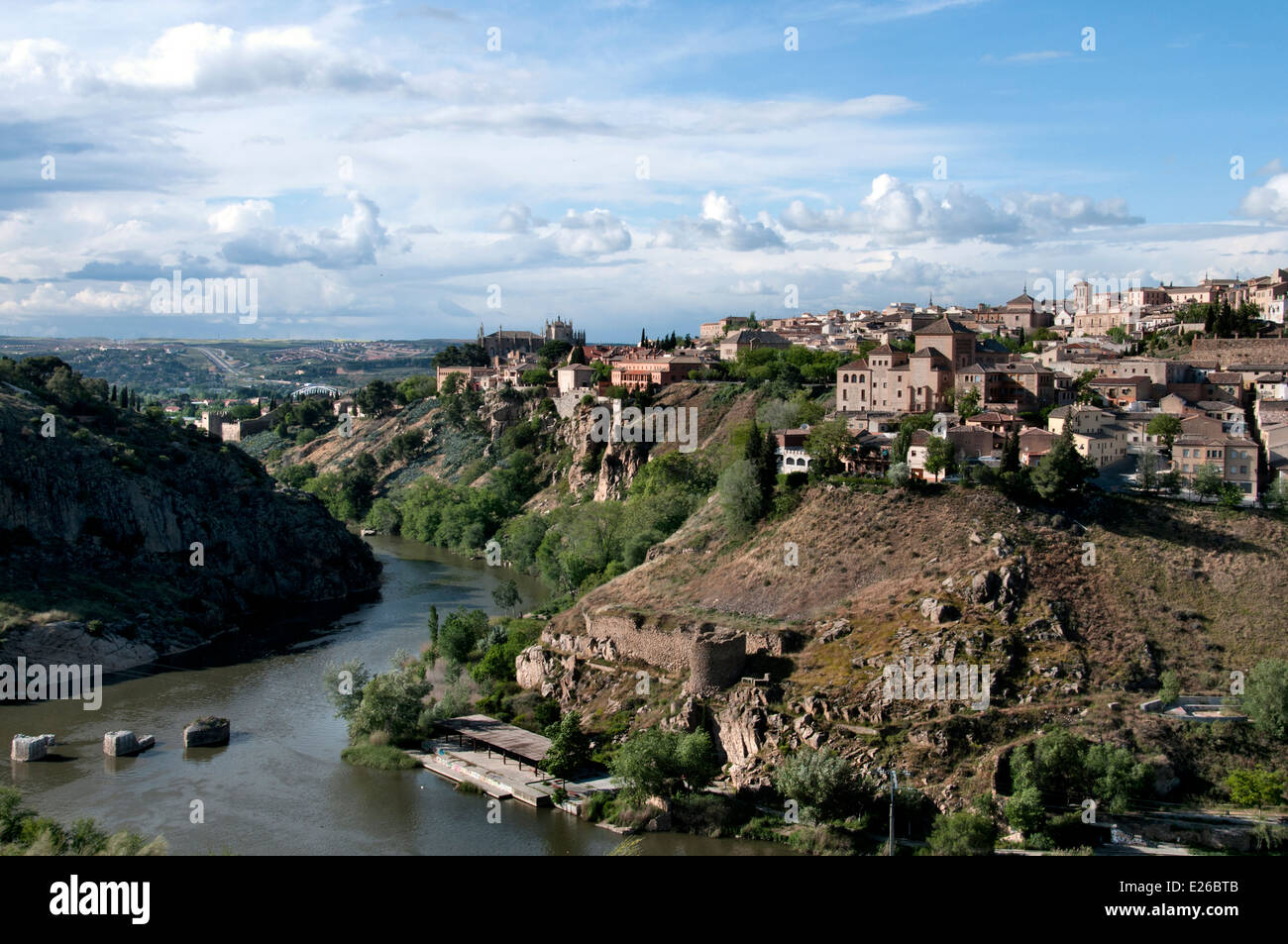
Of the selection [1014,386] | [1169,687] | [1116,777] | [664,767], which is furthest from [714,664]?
[1014,386]

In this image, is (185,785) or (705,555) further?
(705,555)

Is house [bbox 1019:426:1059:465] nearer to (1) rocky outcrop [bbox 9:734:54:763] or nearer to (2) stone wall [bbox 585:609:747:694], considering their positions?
(2) stone wall [bbox 585:609:747:694]

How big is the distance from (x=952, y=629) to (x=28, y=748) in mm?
22813

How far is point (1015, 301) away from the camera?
67688mm

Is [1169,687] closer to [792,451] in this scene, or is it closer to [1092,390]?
[792,451]

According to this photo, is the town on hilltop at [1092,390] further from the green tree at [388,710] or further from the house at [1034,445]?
the green tree at [388,710]

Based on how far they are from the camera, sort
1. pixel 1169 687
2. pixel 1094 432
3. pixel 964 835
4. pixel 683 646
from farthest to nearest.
Result: pixel 1094 432 → pixel 683 646 → pixel 1169 687 → pixel 964 835

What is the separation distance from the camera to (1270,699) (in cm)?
2205

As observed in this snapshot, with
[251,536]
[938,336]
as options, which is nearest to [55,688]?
[251,536]

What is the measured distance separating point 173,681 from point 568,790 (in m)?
17.7

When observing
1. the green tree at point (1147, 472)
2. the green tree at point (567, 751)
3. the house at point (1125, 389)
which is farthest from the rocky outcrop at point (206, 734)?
the house at point (1125, 389)

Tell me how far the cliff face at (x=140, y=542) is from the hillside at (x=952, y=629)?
1731cm

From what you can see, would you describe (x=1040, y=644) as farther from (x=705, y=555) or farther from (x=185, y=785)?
(x=185, y=785)
